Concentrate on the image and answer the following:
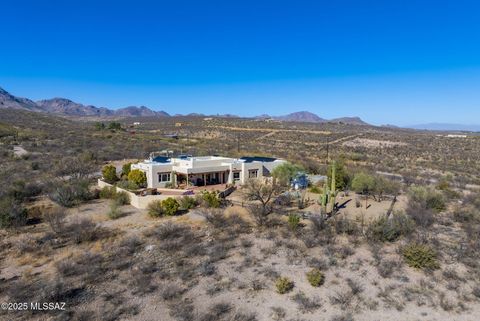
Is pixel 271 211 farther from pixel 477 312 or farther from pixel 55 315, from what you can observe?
pixel 55 315

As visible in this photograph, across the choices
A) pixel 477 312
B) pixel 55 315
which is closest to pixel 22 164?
pixel 55 315

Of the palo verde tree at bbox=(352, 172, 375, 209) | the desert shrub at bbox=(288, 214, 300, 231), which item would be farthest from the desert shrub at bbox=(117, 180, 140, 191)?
the palo verde tree at bbox=(352, 172, 375, 209)

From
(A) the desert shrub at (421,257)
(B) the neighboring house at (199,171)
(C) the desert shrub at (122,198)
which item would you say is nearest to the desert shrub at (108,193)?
(C) the desert shrub at (122,198)

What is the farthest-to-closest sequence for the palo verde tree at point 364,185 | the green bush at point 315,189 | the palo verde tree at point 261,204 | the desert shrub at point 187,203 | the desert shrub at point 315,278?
the green bush at point 315,189 → the palo verde tree at point 364,185 → the desert shrub at point 187,203 → the palo verde tree at point 261,204 → the desert shrub at point 315,278

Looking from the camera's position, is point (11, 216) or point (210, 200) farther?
point (210, 200)

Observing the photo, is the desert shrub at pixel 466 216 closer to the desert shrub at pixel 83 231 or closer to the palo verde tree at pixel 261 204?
the palo verde tree at pixel 261 204

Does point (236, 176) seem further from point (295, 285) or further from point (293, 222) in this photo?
point (295, 285)

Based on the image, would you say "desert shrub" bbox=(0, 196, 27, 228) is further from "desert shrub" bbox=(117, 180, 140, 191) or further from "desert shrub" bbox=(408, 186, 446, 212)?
"desert shrub" bbox=(408, 186, 446, 212)

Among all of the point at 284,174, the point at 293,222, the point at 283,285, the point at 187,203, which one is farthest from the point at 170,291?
the point at 284,174
